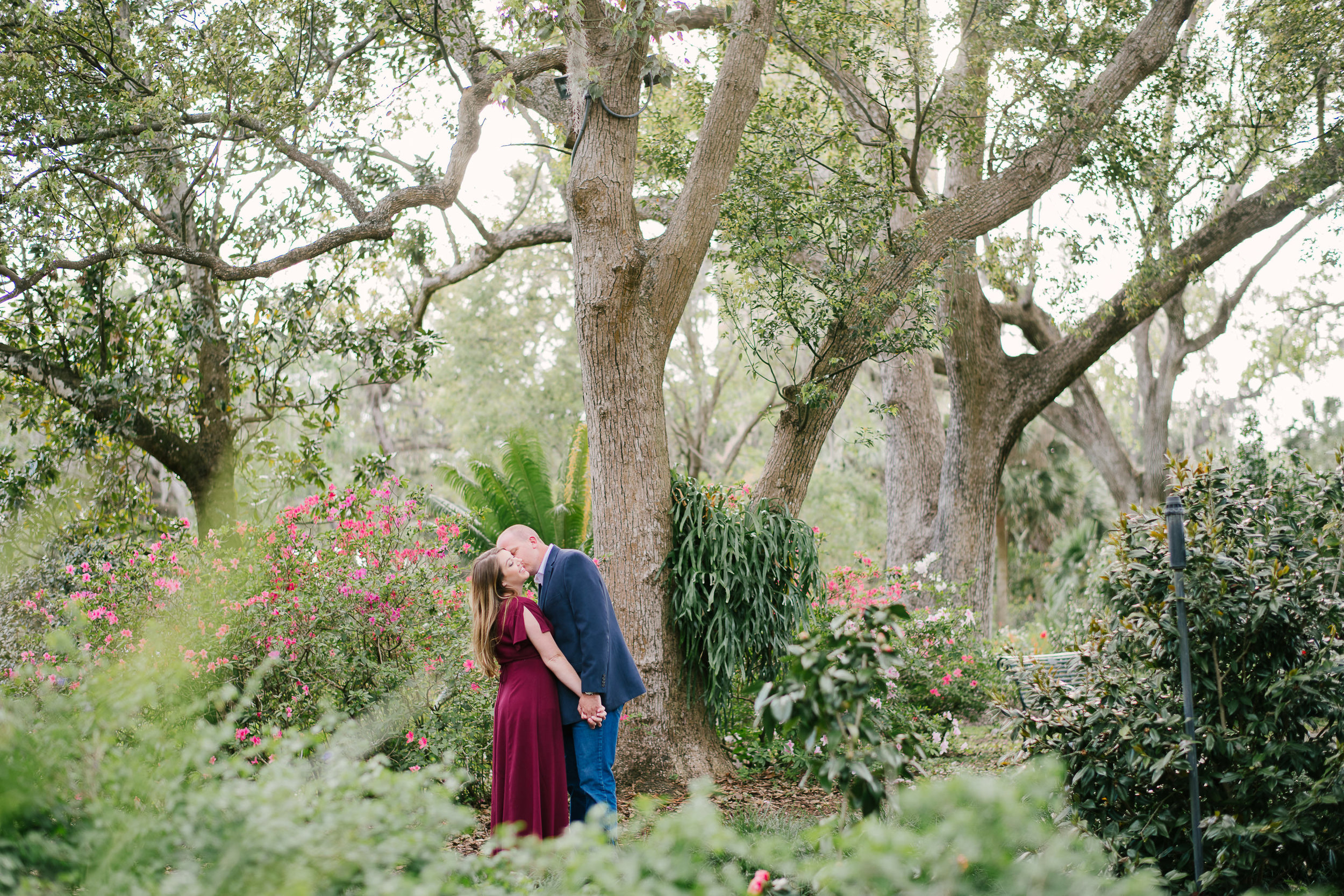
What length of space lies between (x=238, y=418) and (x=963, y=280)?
27.4 feet

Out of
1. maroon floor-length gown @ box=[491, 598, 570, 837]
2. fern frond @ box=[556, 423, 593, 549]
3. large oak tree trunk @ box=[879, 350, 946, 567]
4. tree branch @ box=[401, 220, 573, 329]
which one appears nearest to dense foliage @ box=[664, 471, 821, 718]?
maroon floor-length gown @ box=[491, 598, 570, 837]

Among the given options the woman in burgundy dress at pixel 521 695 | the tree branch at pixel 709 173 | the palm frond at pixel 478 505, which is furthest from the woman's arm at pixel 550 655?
the palm frond at pixel 478 505

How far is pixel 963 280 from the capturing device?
11.9 metres

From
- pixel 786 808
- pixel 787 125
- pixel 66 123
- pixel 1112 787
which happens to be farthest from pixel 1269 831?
pixel 66 123

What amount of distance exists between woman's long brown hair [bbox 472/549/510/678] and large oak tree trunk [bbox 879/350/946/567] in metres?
9.19

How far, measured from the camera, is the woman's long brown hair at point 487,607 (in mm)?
4902

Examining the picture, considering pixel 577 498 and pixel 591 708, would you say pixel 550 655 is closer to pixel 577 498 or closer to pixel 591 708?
pixel 591 708

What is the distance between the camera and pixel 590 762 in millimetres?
5008

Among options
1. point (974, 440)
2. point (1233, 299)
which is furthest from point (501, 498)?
point (1233, 299)

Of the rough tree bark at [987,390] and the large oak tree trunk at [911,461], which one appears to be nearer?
the rough tree bark at [987,390]

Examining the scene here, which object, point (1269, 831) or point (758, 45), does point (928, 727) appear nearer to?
point (1269, 831)

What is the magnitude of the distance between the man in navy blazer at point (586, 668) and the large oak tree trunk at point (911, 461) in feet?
29.1

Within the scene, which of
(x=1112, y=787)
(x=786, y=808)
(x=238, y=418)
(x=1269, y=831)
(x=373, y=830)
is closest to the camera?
(x=373, y=830)

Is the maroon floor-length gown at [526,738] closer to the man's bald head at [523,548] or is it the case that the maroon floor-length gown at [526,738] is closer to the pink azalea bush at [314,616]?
the man's bald head at [523,548]
